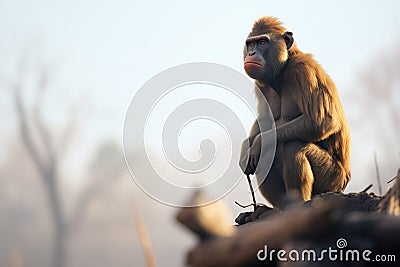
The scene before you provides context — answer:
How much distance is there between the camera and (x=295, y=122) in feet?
18.6

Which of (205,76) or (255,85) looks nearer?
(205,76)

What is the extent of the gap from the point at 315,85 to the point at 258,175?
1.01 m

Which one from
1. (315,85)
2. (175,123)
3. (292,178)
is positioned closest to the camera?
(175,123)

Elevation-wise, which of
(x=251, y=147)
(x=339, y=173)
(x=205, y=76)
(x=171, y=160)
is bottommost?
(x=339, y=173)

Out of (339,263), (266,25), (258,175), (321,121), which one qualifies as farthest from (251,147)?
(339,263)

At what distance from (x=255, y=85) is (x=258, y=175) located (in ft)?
3.25

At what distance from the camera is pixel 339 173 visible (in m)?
5.84

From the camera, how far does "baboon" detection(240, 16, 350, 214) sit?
5590mm

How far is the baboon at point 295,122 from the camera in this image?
18.3 feet

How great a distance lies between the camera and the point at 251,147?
5730mm

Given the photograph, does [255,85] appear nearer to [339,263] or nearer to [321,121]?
[321,121]

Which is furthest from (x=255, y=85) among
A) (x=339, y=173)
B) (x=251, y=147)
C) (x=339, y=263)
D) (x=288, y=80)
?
(x=339, y=263)

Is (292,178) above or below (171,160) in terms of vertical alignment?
below

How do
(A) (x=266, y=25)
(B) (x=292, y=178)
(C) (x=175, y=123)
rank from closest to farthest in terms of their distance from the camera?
(C) (x=175, y=123) < (B) (x=292, y=178) < (A) (x=266, y=25)
